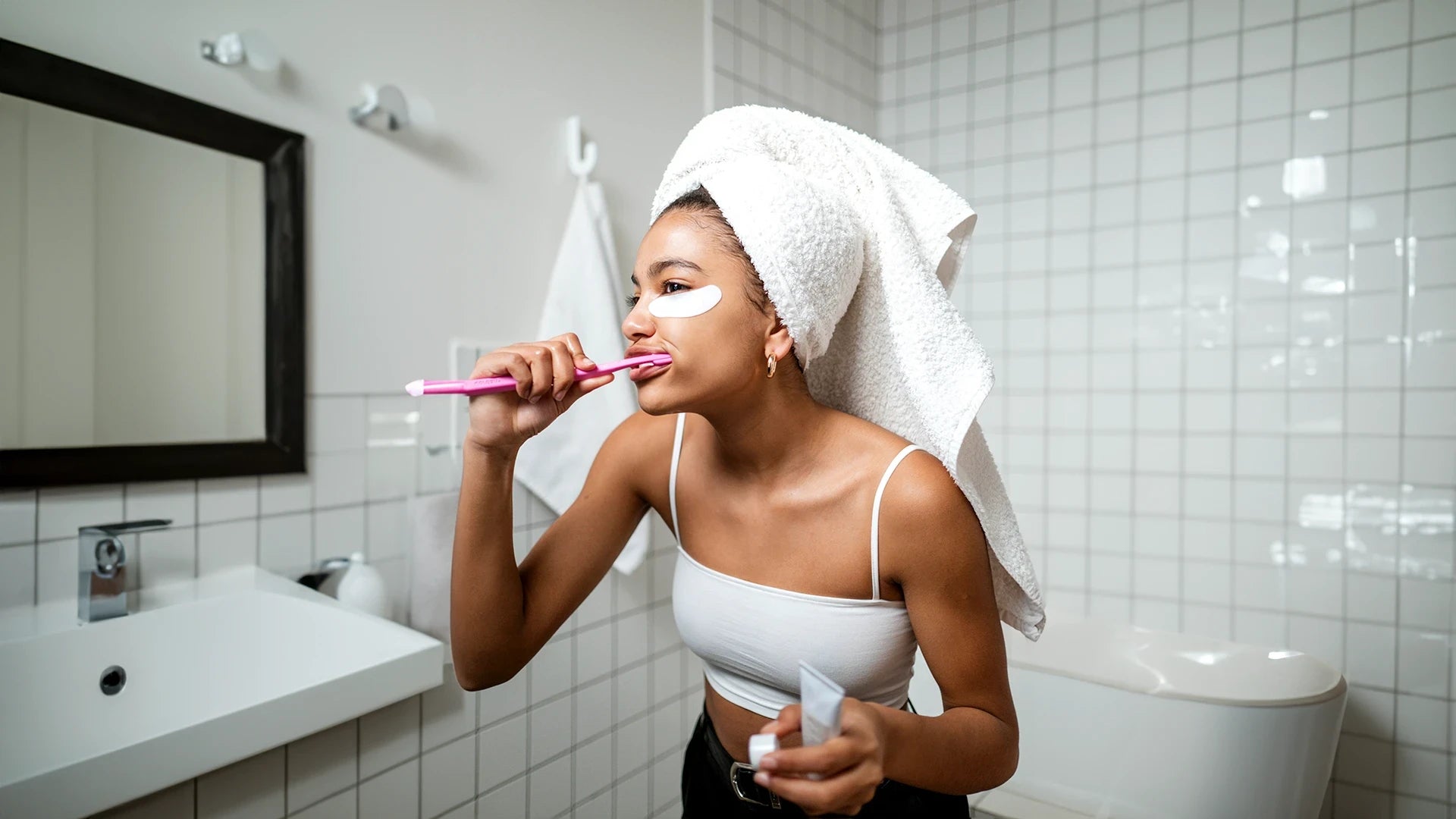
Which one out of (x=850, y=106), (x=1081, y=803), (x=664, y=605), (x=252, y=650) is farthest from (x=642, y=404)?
(x=850, y=106)

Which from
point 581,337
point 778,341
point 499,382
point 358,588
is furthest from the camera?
point 581,337

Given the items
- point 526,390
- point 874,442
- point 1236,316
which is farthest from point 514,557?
point 1236,316

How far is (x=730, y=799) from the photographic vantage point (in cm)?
103

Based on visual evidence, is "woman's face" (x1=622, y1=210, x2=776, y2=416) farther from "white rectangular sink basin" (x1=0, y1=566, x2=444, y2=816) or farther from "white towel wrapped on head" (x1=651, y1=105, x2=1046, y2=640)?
"white rectangular sink basin" (x1=0, y1=566, x2=444, y2=816)

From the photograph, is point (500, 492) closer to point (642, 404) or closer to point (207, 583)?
point (642, 404)

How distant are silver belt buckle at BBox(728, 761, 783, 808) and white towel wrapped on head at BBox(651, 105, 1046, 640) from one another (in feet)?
1.21

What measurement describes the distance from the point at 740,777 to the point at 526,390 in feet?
1.80

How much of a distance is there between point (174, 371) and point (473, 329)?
0.49m

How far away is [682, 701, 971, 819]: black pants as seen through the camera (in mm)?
970

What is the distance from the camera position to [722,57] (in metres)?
2.13

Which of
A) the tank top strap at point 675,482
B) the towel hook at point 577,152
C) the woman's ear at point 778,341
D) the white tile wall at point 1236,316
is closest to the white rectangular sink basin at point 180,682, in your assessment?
the tank top strap at point 675,482

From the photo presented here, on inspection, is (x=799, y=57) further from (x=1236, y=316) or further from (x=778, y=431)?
(x=778, y=431)

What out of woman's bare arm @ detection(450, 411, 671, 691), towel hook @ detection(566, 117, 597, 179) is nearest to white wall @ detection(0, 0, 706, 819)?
towel hook @ detection(566, 117, 597, 179)

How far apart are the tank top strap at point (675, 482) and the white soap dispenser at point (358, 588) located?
526 mm
